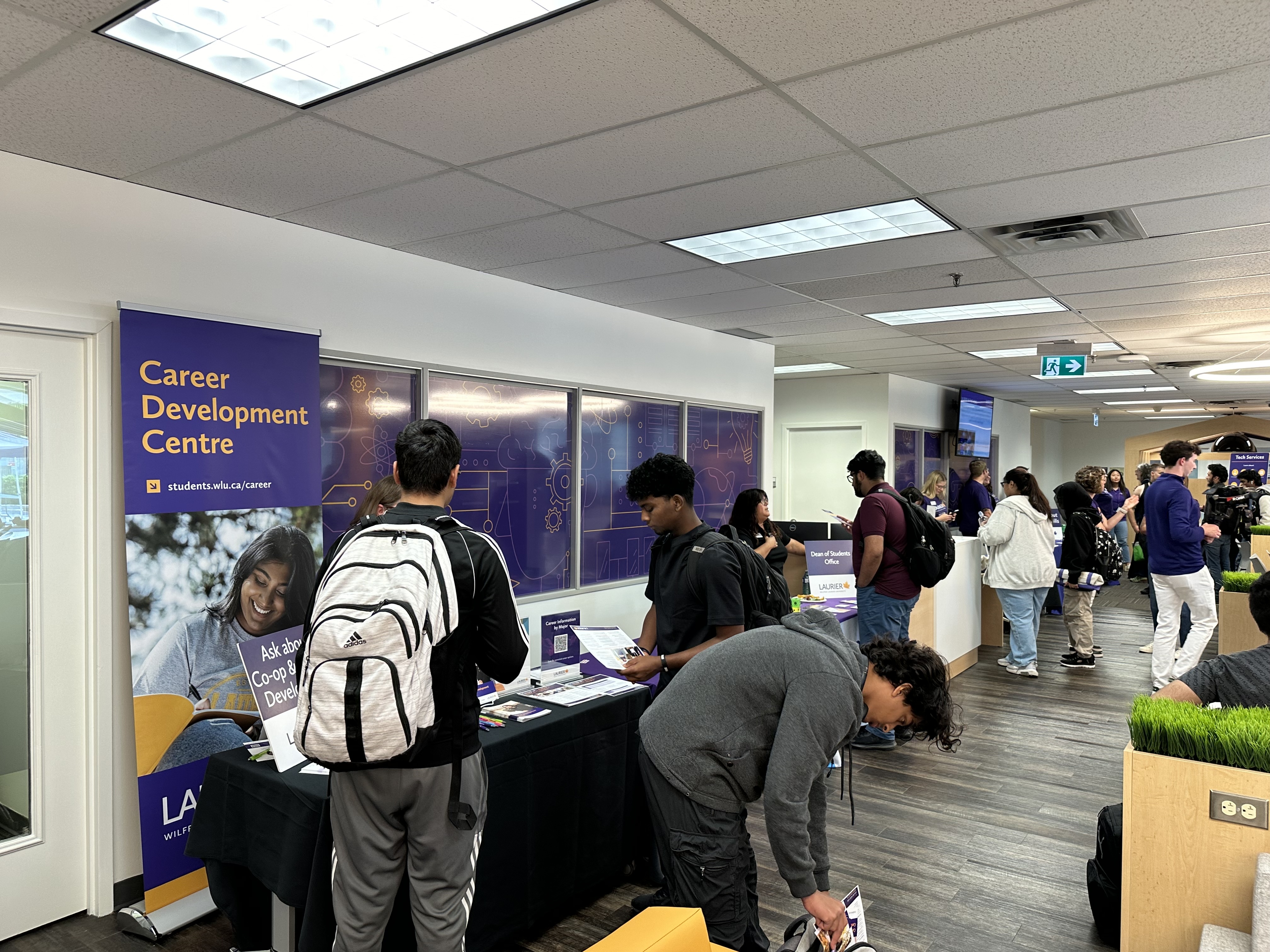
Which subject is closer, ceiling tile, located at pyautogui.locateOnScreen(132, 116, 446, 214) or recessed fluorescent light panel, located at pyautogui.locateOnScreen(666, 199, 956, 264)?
ceiling tile, located at pyautogui.locateOnScreen(132, 116, 446, 214)

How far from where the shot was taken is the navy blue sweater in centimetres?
536

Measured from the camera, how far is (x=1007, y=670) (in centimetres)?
657

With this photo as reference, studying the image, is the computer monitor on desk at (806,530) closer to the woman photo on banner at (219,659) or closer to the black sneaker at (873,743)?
the black sneaker at (873,743)

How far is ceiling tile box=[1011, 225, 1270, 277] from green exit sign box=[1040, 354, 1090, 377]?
8.81 ft

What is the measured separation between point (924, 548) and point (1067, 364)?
3.31 metres

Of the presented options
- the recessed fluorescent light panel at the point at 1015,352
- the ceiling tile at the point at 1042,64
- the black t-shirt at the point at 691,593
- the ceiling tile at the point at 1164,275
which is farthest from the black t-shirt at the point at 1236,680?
the recessed fluorescent light panel at the point at 1015,352

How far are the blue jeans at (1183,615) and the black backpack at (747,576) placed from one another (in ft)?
13.5

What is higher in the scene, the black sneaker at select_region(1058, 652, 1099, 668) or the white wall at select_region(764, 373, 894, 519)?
the white wall at select_region(764, 373, 894, 519)

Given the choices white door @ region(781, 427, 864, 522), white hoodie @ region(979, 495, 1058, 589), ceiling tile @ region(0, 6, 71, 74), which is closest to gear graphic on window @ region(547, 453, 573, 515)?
ceiling tile @ region(0, 6, 71, 74)

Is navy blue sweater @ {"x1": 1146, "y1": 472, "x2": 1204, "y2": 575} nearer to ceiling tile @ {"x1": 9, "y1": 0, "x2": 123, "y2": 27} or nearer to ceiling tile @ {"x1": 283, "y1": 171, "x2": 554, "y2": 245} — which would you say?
ceiling tile @ {"x1": 283, "y1": 171, "x2": 554, "y2": 245}

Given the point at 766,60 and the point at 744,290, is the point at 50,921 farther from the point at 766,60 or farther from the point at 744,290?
the point at 744,290

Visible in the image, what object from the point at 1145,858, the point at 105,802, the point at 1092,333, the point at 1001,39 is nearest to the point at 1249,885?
the point at 1145,858

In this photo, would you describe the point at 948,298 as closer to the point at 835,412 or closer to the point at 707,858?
the point at 707,858

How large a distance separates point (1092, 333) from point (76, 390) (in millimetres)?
6658
